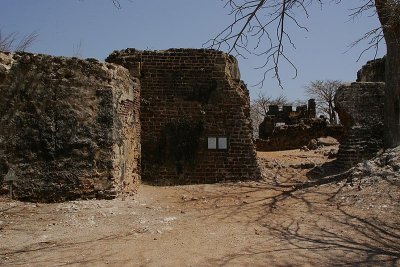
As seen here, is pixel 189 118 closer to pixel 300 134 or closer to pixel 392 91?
pixel 392 91

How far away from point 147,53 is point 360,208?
5.55m

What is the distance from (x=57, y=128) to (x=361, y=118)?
7.74 metres

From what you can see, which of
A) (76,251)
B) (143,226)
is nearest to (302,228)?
(143,226)

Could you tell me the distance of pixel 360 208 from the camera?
6781mm

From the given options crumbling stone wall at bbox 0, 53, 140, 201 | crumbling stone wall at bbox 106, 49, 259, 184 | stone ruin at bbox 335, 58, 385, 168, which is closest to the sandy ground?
→ crumbling stone wall at bbox 0, 53, 140, 201

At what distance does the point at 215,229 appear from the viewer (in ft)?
20.6

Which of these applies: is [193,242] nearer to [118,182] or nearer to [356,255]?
[356,255]

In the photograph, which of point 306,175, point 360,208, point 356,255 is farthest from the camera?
point 306,175

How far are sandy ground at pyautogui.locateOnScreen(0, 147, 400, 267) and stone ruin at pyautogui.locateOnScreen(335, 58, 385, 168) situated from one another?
3370 millimetres

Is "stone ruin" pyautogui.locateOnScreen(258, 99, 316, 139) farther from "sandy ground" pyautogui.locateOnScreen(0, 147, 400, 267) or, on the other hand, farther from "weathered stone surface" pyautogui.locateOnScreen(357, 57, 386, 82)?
"sandy ground" pyautogui.locateOnScreen(0, 147, 400, 267)

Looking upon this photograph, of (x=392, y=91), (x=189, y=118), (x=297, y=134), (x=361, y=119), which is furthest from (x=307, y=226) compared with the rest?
(x=297, y=134)

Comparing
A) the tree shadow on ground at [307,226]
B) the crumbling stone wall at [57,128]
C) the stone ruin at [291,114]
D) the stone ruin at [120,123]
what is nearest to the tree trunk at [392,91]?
the tree shadow on ground at [307,226]

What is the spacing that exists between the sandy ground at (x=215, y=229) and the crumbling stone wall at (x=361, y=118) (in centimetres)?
340

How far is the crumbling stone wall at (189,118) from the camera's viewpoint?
32.3 ft
